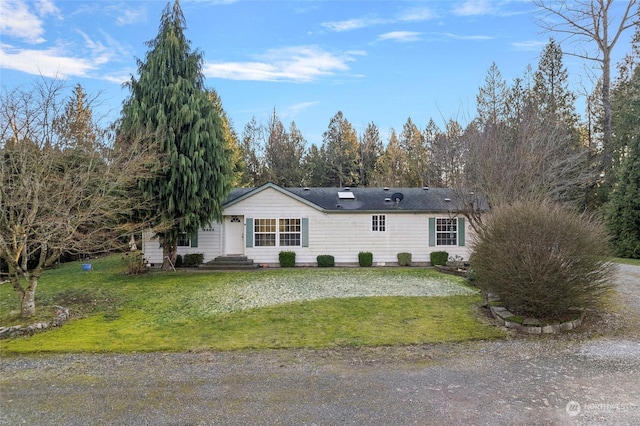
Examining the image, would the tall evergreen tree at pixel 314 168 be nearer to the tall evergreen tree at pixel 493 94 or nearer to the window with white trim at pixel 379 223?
the tall evergreen tree at pixel 493 94

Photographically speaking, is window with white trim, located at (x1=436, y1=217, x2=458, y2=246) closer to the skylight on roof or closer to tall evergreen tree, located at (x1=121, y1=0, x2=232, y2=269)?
the skylight on roof

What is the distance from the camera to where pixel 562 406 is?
4.00 meters

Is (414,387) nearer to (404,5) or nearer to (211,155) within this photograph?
(404,5)

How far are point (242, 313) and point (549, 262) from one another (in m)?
6.23

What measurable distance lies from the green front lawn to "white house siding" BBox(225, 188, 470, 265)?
3558 millimetres

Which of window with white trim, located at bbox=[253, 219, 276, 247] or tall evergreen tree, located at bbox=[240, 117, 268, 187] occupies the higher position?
tall evergreen tree, located at bbox=[240, 117, 268, 187]

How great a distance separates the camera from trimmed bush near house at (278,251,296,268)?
634 inches

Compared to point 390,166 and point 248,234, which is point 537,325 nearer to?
point 248,234

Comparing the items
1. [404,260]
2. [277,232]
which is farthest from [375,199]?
[277,232]

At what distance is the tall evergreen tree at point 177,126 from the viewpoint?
518 inches

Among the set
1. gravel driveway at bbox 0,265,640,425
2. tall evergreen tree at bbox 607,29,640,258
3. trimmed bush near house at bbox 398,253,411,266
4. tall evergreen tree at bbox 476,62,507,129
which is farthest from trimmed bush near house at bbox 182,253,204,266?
tall evergreen tree at bbox 607,29,640,258

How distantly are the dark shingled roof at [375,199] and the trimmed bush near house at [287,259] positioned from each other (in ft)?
8.05

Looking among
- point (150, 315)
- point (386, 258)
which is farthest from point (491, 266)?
point (386, 258)

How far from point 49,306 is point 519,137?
623 inches
